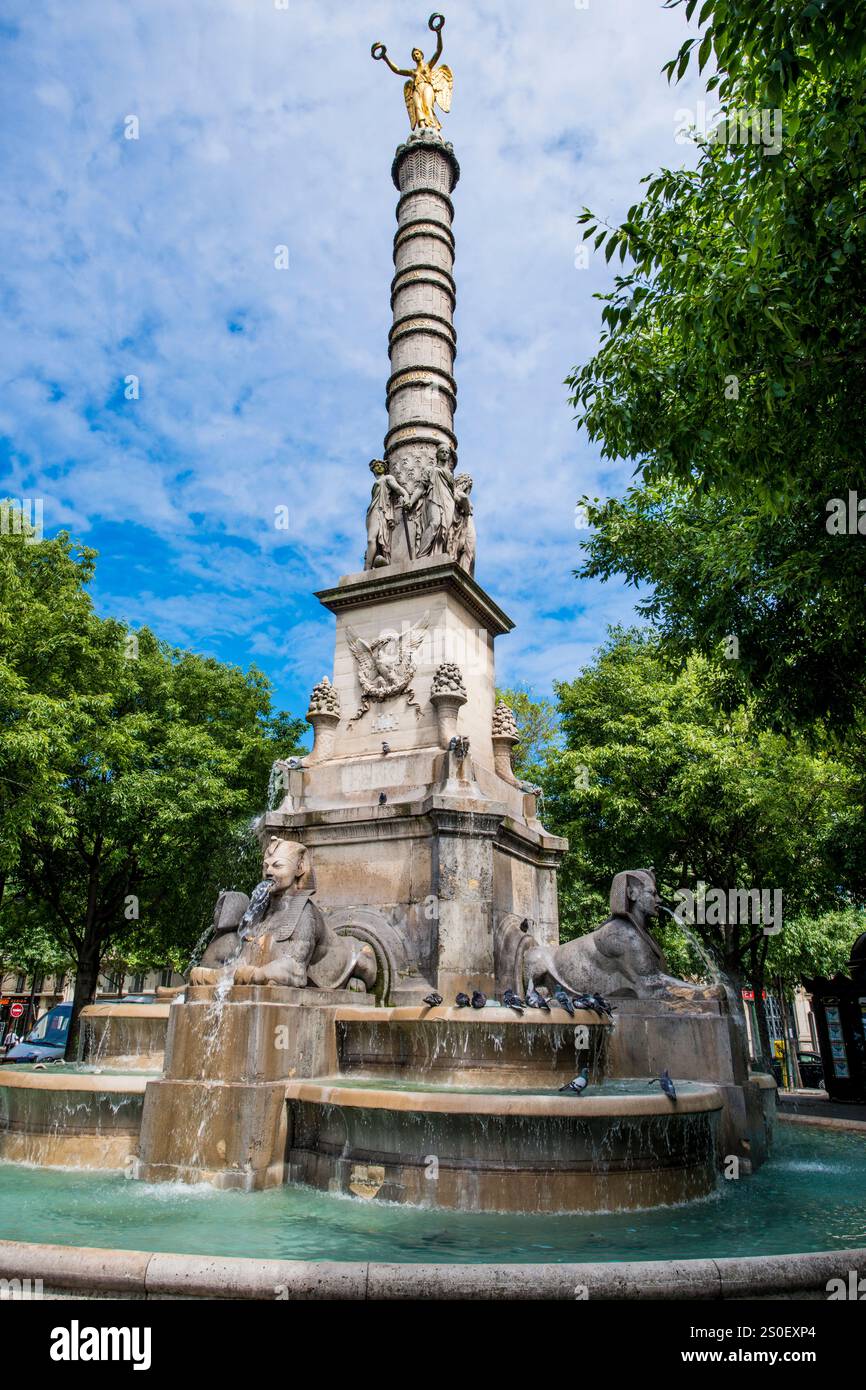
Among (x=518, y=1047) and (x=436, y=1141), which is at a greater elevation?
(x=518, y=1047)

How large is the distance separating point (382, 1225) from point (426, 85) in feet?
76.4

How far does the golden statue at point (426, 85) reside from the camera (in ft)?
65.8

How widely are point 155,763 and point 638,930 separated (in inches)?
623

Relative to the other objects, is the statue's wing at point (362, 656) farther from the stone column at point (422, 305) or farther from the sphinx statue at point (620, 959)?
the sphinx statue at point (620, 959)

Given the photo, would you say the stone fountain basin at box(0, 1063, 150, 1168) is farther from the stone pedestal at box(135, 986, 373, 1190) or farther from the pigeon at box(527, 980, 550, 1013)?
the pigeon at box(527, 980, 550, 1013)

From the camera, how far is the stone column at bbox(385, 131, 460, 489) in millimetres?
16547

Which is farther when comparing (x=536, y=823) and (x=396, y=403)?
(x=396, y=403)

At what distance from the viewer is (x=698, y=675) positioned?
25.0 m

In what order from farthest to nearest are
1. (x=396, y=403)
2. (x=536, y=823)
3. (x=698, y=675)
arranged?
(x=698, y=675) < (x=396, y=403) < (x=536, y=823)

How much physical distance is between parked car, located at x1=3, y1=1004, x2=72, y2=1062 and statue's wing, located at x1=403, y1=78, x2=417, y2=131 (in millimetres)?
25093

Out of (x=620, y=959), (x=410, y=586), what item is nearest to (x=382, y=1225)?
(x=620, y=959)

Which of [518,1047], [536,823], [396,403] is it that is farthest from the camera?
[396,403]
